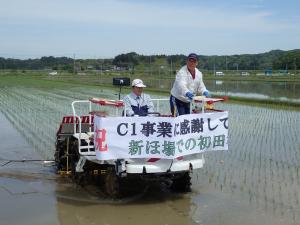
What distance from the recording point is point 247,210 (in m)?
5.72

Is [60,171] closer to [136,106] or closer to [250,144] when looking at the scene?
[136,106]

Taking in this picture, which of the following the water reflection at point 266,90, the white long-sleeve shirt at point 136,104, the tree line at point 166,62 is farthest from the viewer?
the tree line at point 166,62

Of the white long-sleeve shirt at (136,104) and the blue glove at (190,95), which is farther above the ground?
the blue glove at (190,95)

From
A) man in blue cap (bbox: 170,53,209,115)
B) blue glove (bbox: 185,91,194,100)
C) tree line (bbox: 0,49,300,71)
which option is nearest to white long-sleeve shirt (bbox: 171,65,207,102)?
man in blue cap (bbox: 170,53,209,115)

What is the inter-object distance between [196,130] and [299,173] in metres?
2.55

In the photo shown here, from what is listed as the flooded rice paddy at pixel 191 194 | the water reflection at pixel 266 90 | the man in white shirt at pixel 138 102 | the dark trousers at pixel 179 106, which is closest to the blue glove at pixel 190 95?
the dark trousers at pixel 179 106

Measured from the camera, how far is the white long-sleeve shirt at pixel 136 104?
655 centimetres

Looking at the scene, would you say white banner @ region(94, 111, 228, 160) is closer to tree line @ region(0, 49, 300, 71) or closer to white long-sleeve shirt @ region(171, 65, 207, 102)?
white long-sleeve shirt @ region(171, 65, 207, 102)

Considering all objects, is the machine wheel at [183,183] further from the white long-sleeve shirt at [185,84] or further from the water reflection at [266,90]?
the water reflection at [266,90]

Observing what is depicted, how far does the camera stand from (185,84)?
21.8 feet

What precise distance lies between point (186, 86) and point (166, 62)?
80.0m

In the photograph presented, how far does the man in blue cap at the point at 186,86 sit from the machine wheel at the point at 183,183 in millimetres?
949

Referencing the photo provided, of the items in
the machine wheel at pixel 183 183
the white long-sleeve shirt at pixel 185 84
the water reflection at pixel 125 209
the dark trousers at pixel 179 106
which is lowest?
the water reflection at pixel 125 209

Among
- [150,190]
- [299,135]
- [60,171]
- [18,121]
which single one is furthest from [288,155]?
[18,121]
